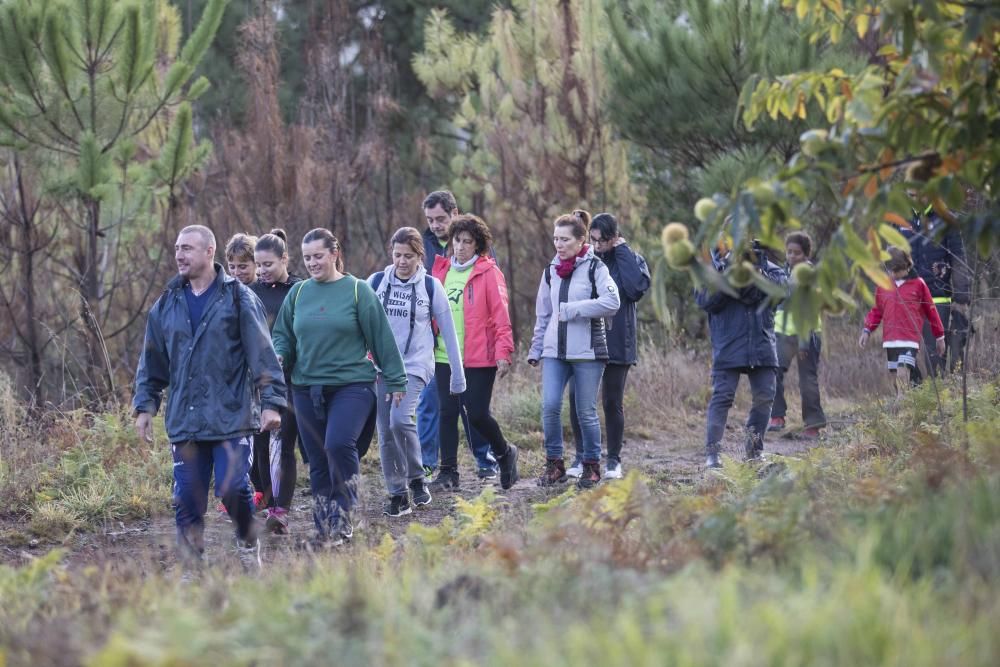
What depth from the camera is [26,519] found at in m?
8.10

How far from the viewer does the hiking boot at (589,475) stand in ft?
28.0

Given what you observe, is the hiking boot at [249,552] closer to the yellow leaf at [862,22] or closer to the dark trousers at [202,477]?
the dark trousers at [202,477]

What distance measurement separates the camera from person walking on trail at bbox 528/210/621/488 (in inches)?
335

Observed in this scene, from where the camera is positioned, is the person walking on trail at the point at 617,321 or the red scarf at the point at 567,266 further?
the person walking on trail at the point at 617,321

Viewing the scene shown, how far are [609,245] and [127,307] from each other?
735 centimetres

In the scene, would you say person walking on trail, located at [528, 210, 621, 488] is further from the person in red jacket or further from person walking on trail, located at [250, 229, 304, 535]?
the person in red jacket

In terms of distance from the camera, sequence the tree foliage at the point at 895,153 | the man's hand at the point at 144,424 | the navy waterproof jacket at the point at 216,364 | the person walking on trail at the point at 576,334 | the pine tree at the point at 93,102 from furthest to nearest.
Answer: the pine tree at the point at 93,102, the person walking on trail at the point at 576,334, the man's hand at the point at 144,424, the navy waterproof jacket at the point at 216,364, the tree foliage at the point at 895,153

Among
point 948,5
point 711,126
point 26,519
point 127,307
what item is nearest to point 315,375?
point 26,519


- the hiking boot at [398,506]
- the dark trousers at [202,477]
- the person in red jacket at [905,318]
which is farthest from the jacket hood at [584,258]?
the person in red jacket at [905,318]

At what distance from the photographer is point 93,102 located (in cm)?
1145

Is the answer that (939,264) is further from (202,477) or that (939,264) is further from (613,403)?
(202,477)

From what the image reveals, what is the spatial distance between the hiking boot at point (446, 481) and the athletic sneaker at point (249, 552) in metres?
2.87

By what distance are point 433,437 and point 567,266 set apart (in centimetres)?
204

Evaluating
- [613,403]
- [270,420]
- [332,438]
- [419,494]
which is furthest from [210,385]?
[613,403]
